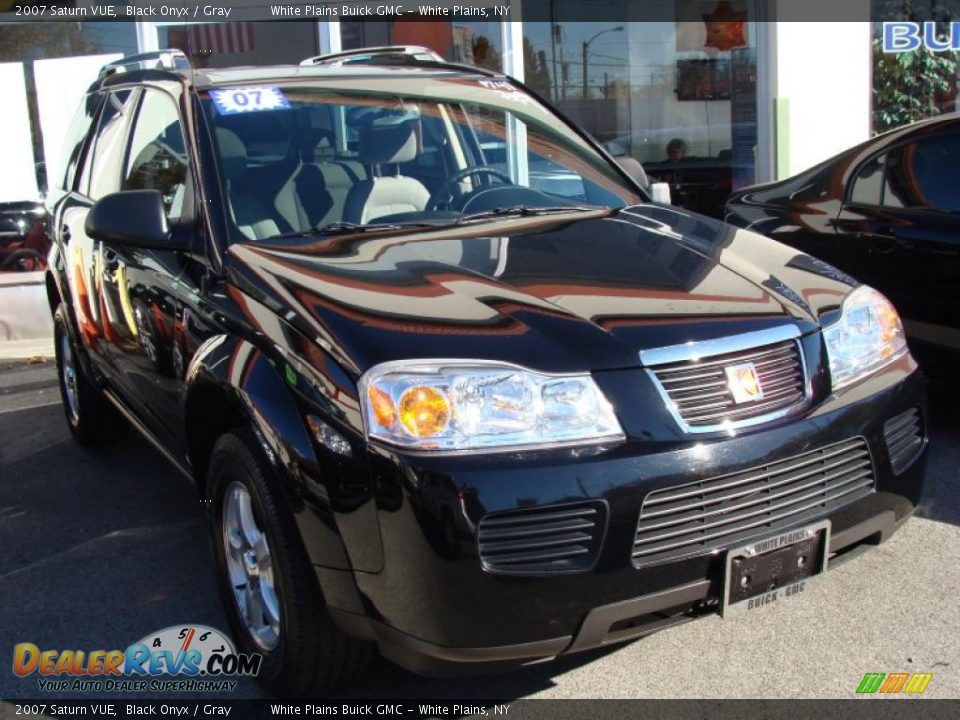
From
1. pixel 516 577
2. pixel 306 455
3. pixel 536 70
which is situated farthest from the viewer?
pixel 536 70

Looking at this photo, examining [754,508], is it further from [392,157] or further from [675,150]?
[675,150]

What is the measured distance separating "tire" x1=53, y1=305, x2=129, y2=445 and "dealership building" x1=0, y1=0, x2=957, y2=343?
3204 millimetres

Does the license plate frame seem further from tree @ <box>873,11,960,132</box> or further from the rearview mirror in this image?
tree @ <box>873,11,960,132</box>

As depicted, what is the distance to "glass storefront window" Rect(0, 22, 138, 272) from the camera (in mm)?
8938

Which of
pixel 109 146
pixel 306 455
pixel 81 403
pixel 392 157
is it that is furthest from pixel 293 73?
pixel 81 403

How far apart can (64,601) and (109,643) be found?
1.46 feet

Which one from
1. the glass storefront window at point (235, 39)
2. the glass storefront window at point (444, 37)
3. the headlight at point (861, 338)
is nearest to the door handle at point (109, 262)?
the headlight at point (861, 338)

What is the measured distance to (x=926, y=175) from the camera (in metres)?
5.03

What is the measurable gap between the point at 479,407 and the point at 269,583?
0.94 m

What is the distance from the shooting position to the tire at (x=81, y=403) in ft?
17.7

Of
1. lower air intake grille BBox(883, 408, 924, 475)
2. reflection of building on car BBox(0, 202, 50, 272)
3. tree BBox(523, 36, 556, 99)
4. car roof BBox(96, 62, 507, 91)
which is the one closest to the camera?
lower air intake grille BBox(883, 408, 924, 475)

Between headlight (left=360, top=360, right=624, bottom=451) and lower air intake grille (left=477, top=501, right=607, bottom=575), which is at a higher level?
headlight (left=360, top=360, right=624, bottom=451)

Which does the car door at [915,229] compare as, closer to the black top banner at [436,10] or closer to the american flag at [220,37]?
the black top banner at [436,10]

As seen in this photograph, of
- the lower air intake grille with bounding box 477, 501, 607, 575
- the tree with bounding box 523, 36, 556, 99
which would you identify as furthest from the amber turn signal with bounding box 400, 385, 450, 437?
the tree with bounding box 523, 36, 556, 99
